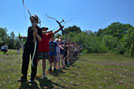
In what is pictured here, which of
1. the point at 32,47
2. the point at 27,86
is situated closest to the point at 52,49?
the point at 32,47

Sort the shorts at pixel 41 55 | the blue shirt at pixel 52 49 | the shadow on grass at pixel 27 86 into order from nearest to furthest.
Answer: the shadow on grass at pixel 27 86
the shorts at pixel 41 55
the blue shirt at pixel 52 49

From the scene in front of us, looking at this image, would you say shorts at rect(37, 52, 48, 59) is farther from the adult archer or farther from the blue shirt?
the blue shirt

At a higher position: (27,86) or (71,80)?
(27,86)

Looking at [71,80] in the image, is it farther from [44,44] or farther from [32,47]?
[32,47]

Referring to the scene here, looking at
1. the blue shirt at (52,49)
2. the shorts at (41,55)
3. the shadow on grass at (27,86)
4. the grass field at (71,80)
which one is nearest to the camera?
the shadow on grass at (27,86)

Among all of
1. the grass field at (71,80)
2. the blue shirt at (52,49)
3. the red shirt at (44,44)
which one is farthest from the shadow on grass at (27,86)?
Answer: the blue shirt at (52,49)

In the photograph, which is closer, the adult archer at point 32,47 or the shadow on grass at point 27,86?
the shadow on grass at point 27,86

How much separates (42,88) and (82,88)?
4.02 feet

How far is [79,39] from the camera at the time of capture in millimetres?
42438

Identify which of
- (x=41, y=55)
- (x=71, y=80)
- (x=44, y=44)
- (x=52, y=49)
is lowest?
(x=71, y=80)

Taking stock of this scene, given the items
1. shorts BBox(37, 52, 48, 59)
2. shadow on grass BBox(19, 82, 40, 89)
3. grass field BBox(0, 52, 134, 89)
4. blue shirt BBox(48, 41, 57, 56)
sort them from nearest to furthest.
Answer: shadow on grass BBox(19, 82, 40, 89), grass field BBox(0, 52, 134, 89), shorts BBox(37, 52, 48, 59), blue shirt BBox(48, 41, 57, 56)

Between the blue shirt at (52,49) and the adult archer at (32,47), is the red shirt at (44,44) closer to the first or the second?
the adult archer at (32,47)

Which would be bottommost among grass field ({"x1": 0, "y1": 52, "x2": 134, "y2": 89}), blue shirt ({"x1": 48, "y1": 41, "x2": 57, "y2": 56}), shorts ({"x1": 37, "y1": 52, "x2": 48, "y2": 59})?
grass field ({"x1": 0, "y1": 52, "x2": 134, "y2": 89})

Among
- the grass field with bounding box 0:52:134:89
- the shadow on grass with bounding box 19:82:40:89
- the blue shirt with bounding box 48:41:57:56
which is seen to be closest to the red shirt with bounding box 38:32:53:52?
the grass field with bounding box 0:52:134:89
